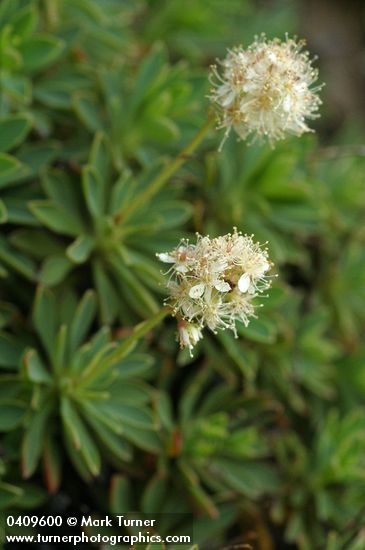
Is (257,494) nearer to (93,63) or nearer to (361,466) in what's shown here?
(361,466)

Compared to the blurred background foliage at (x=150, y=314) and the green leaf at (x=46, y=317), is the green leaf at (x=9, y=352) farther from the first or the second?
the green leaf at (x=46, y=317)

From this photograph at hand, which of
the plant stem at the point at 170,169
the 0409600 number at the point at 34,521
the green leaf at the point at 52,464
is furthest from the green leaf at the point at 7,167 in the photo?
the 0409600 number at the point at 34,521

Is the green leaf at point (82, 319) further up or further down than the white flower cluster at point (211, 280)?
further up

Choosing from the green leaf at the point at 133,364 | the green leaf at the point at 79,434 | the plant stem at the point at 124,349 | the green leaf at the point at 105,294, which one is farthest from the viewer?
the green leaf at the point at 105,294

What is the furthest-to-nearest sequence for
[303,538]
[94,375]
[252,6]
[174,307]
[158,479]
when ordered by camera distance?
[252,6] < [303,538] < [158,479] < [94,375] < [174,307]

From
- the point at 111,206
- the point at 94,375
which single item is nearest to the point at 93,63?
the point at 111,206

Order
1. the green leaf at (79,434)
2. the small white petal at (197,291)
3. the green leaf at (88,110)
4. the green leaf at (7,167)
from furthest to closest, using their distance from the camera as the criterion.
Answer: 1. the green leaf at (88,110)
2. the green leaf at (7,167)
3. the green leaf at (79,434)
4. the small white petal at (197,291)
